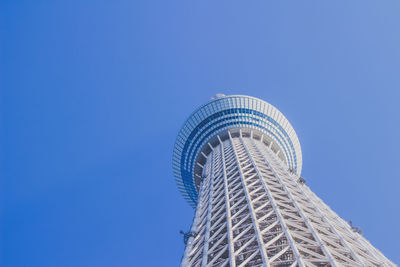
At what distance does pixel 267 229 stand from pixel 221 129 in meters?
36.3

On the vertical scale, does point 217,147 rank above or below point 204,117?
below

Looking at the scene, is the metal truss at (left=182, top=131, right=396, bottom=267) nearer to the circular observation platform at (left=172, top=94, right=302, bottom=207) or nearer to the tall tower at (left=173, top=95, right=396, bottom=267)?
the tall tower at (left=173, top=95, right=396, bottom=267)

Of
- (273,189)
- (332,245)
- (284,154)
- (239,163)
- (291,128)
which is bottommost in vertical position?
(332,245)

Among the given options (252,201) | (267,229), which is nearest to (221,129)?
(252,201)

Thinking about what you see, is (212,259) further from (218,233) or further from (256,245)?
(218,233)

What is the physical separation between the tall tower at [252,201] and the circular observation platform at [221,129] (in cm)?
15

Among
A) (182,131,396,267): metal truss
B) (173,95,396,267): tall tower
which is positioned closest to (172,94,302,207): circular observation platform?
(173,95,396,267): tall tower

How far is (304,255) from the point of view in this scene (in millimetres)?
16109

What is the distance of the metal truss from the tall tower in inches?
1.8

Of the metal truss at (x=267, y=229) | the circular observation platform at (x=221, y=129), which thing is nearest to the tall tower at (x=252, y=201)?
the metal truss at (x=267, y=229)

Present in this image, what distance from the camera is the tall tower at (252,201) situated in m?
17.1

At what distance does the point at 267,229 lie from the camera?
63.2 feet

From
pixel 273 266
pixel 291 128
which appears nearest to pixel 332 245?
pixel 273 266

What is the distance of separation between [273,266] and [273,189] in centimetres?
1334
